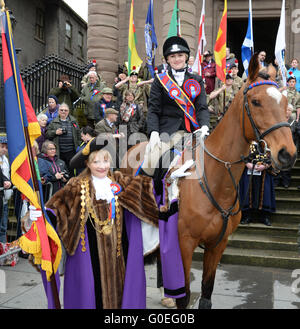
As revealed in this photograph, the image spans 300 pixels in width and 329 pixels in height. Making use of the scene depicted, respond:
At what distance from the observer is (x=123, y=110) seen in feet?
30.0

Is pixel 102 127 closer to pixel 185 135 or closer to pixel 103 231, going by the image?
pixel 185 135

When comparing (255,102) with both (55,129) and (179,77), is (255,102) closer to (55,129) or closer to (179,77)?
(179,77)

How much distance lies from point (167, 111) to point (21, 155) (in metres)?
1.98

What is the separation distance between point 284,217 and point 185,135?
418cm

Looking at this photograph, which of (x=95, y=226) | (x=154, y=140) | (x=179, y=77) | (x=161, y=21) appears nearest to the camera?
(x=95, y=226)

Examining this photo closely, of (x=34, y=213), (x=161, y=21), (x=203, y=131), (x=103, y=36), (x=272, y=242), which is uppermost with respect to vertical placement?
(x=161, y=21)

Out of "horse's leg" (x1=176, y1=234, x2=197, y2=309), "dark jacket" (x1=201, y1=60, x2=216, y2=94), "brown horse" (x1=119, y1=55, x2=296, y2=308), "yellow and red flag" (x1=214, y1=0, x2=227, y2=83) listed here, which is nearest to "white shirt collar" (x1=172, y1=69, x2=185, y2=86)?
"brown horse" (x1=119, y1=55, x2=296, y2=308)

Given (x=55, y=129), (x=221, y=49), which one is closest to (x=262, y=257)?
(x=221, y=49)

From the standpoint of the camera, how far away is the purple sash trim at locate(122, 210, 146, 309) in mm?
3557

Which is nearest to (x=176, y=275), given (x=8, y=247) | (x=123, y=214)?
(x=123, y=214)

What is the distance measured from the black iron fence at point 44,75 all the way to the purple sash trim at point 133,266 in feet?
28.2

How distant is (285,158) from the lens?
3127 mm

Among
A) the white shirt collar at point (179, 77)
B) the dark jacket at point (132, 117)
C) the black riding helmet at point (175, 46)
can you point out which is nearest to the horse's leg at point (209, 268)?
the white shirt collar at point (179, 77)

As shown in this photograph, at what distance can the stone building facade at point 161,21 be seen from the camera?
1337 centimetres
